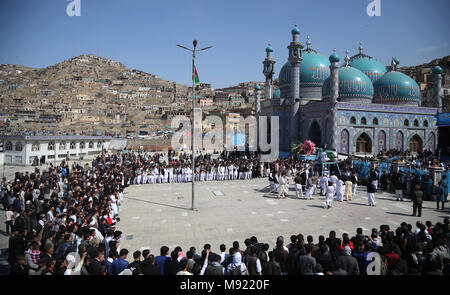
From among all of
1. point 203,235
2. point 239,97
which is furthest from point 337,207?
point 239,97

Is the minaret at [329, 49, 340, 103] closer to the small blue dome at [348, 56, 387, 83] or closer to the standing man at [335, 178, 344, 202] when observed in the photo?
the small blue dome at [348, 56, 387, 83]

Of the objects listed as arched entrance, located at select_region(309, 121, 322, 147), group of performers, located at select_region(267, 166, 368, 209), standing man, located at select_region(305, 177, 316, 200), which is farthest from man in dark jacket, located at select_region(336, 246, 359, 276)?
arched entrance, located at select_region(309, 121, 322, 147)

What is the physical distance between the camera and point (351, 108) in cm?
3012

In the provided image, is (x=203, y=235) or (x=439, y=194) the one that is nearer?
(x=203, y=235)

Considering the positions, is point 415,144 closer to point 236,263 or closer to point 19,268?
point 236,263

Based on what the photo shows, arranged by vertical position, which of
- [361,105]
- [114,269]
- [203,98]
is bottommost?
[114,269]

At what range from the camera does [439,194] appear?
12.9m

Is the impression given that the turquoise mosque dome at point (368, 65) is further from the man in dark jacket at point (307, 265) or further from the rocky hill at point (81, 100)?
the rocky hill at point (81, 100)

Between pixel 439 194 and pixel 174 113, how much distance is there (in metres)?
113

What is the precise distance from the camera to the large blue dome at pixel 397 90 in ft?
113

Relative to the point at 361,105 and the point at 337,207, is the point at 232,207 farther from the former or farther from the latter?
the point at 361,105

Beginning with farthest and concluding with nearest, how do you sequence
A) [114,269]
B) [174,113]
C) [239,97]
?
[239,97] → [174,113] → [114,269]

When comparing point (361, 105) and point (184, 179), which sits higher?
point (361, 105)

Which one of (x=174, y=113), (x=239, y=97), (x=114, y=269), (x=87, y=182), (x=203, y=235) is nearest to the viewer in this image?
(x=114, y=269)
